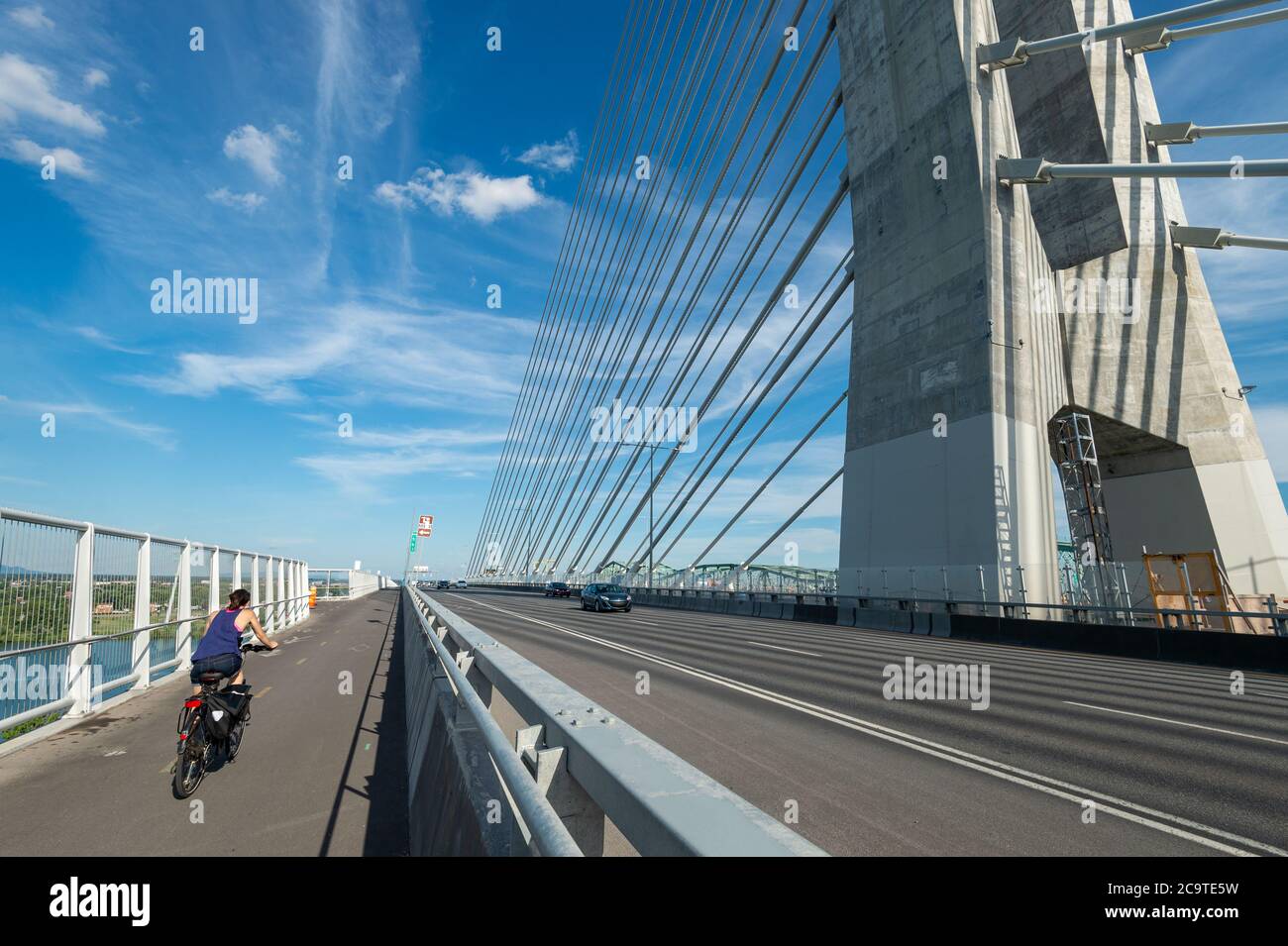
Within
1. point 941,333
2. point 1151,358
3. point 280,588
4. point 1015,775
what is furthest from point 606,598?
point 1015,775

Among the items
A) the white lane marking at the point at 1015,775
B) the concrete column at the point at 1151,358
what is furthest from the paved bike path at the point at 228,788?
the concrete column at the point at 1151,358

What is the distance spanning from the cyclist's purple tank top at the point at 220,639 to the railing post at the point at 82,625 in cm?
346

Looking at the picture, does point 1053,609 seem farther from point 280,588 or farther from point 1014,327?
point 280,588

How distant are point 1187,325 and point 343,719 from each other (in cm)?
3237

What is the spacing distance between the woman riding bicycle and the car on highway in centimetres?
2470

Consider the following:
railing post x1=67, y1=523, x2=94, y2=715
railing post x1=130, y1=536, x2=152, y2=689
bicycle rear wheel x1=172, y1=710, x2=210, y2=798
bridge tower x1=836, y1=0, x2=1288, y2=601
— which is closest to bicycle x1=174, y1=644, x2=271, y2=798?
bicycle rear wheel x1=172, y1=710, x2=210, y2=798

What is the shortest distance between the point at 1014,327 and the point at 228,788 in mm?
24118

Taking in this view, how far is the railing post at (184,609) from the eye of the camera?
44.9ft

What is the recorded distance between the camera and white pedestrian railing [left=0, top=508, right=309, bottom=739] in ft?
25.5

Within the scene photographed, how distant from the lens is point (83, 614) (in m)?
9.38
